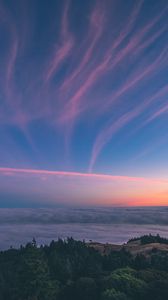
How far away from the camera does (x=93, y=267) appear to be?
142 metres

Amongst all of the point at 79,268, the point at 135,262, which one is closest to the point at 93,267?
the point at 79,268

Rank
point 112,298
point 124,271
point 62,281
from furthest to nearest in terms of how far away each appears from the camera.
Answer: point 62,281 → point 124,271 → point 112,298

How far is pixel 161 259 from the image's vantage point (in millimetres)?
162125

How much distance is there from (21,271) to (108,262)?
67.3m

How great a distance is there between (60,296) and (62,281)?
24133mm

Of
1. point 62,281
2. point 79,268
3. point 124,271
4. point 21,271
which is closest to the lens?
point 21,271

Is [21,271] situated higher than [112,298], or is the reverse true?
[21,271]

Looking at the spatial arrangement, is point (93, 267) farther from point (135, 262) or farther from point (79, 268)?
point (135, 262)

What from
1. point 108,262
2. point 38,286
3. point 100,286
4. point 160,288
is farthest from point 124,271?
point 108,262

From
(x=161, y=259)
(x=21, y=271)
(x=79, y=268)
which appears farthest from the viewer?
(x=161, y=259)

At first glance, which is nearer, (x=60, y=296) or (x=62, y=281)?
(x=60, y=296)

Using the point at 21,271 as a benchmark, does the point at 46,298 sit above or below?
below

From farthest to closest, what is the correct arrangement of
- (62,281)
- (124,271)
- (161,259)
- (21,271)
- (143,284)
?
(161,259) < (62,281) < (124,271) < (21,271) < (143,284)

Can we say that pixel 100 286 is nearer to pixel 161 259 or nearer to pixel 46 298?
pixel 46 298
